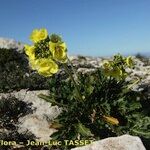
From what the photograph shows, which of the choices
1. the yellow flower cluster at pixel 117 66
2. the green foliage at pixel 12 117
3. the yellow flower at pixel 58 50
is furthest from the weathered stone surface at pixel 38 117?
the yellow flower at pixel 58 50

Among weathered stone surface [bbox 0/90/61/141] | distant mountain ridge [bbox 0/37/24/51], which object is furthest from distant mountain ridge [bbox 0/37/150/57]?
weathered stone surface [bbox 0/90/61/141]

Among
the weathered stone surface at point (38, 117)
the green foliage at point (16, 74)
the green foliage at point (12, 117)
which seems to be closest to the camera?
the green foliage at point (12, 117)

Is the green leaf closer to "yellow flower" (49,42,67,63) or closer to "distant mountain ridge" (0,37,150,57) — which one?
"yellow flower" (49,42,67,63)

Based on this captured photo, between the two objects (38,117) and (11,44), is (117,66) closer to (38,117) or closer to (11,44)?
(38,117)

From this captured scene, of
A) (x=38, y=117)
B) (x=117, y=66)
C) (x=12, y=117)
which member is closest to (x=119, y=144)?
(x=117, y=66)

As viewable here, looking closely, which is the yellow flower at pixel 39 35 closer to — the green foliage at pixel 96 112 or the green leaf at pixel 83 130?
the green foliage at pixel 96 112

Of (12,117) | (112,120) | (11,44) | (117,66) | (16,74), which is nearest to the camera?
(112,120)

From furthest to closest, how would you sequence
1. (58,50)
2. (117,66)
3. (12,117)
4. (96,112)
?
(12,117) < (117,66) < (96,112) < (58,50)
